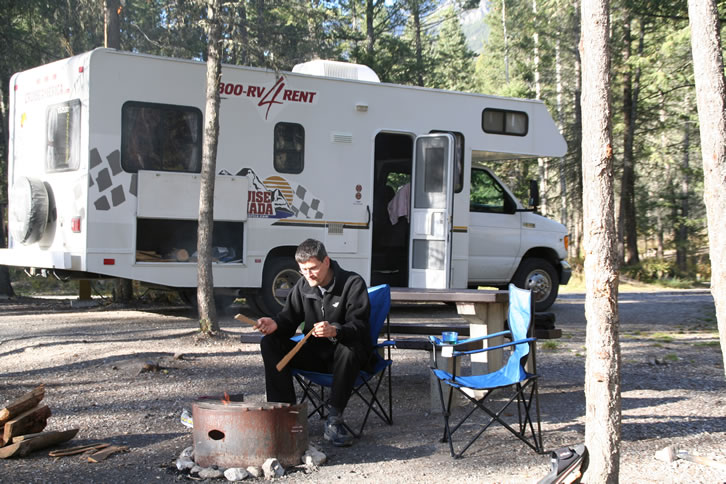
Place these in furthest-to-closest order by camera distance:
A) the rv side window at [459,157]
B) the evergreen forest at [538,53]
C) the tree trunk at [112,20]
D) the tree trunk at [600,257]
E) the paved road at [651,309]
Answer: the evergreen forest at [538,53] → the tree trunk at [112,20] → the paved road at [651,309] → the rv side window at [459,157] → the tree trunk at [600,257]

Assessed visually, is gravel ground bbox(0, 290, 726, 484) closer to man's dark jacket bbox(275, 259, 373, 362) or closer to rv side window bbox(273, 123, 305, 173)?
man's dark jacket bbox(275, 259, 373, 362)

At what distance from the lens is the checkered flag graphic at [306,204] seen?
940cm

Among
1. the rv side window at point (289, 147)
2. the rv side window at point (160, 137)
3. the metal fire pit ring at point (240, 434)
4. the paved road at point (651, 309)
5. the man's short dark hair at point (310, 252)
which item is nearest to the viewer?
the metal fire pit ring at point (240, 434)

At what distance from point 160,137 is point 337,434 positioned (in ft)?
17.1

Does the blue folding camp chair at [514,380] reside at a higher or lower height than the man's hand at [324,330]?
lower

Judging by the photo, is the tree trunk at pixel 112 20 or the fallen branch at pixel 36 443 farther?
the tree trunk at pixel 112 20

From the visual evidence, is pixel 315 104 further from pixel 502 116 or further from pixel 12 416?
pixel 12 416

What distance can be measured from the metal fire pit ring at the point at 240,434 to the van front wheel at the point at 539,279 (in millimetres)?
7588

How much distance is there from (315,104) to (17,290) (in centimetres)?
→ 875

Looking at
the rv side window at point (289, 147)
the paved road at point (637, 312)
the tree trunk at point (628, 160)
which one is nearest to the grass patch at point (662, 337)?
the paved road at point (637, 312)

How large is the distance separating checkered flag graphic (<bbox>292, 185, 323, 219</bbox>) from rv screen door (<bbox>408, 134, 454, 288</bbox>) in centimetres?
120

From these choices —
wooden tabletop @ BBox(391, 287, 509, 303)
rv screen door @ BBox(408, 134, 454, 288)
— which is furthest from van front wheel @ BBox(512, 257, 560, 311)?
wooden tabletop @ BBox(391, 287, 509, 303)

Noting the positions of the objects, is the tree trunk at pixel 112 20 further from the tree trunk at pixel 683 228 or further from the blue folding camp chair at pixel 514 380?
the tree trunk at pixel 683 228

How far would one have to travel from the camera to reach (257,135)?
9211 mm
